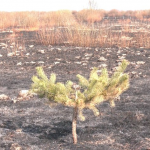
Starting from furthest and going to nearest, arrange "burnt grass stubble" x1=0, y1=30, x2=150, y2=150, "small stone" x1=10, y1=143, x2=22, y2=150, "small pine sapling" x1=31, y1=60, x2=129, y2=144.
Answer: "burnt grass stubble" x1=0, y1=30, x2=150, y2=150, "small stone" x1=10, y1=143, x2=22, y2=150, "small pine sapling" x1=31, y1=60, x2=129, y2=144

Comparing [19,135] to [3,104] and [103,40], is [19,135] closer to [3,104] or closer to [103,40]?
[3,104]

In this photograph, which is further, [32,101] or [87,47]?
[87,47]

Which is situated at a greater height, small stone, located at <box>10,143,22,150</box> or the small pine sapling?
the small pine sapling

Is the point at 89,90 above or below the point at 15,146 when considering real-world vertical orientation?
above

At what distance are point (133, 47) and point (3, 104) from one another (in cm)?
590

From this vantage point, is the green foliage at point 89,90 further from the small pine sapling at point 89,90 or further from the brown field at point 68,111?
the brown field at point 68,111

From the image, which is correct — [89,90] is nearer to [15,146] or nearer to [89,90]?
[89,90]

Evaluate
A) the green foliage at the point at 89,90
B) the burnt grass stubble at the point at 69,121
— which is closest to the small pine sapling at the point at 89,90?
the green foliage at the point at 89,90

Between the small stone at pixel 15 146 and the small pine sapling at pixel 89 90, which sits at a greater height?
the small pine sapling at pixel 89 90

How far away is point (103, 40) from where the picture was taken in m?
10.3

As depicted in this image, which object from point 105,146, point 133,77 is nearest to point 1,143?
point 105,146

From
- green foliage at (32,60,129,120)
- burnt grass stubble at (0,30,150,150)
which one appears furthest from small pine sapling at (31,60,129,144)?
burnt grass stubble at (0,30,150,150)

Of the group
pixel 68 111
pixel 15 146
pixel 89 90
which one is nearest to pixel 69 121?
pixel 68 111

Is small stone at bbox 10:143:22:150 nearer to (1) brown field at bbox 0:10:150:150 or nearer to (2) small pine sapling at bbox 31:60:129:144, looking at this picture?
(1) brown field at bbox 0:10:150:150
